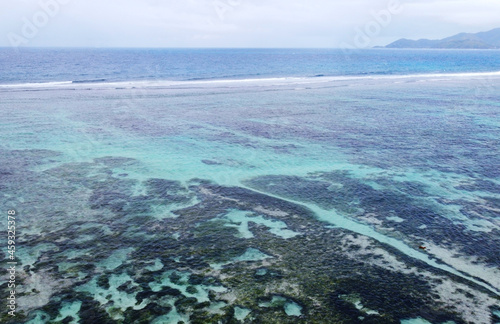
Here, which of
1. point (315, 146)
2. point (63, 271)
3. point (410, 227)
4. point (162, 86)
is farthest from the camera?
point (162, 86)

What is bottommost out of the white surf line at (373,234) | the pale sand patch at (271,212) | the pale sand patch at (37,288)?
the white surf line at (373,234)

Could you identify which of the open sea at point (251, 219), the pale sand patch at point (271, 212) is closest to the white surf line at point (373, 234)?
the open sea at point (251, 219)

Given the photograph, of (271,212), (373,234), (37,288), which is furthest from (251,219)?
(37,288)

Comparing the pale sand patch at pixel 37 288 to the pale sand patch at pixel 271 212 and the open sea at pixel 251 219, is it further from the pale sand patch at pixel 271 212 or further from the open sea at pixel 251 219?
the pale sand patch at pixel 271 212

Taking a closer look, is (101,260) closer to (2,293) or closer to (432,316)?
(2,293)

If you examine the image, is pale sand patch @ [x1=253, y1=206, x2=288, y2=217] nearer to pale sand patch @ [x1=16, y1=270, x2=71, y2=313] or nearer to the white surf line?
the white surf line

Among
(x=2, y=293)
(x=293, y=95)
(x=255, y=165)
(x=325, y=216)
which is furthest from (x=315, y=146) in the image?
(x=293, y=95)
